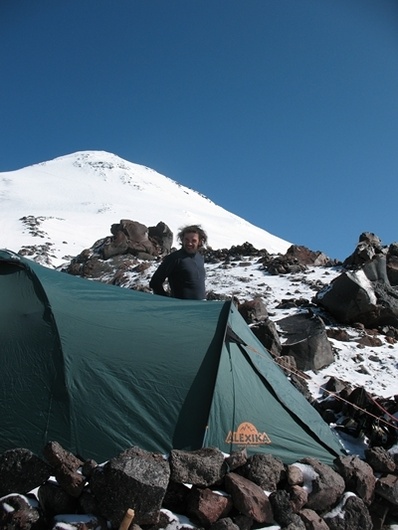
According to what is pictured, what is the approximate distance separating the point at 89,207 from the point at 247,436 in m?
59.1

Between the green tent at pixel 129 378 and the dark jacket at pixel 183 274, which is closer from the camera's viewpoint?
the green tent at pixel 129 378

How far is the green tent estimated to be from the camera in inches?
174

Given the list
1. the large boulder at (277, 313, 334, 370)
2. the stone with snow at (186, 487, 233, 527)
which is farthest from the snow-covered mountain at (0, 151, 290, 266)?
the stone with snow at (186, 487, 233, 527)

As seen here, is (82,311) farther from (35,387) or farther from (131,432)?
(131,432)

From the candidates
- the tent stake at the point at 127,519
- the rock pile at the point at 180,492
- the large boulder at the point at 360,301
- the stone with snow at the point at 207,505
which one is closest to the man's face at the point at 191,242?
the rock pile at the point at 180,492

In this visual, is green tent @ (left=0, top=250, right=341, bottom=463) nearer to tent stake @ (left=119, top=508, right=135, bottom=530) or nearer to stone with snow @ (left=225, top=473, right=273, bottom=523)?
stone with snow @ (left=225, top=473, right=273, bottom=523)

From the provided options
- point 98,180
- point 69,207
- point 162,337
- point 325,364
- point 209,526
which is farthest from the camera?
point 98,180

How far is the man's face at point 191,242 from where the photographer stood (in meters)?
6.27

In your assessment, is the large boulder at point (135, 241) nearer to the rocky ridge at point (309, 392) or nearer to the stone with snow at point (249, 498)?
the rocky ridge at point (309, 392)

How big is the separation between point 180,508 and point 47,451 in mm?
1140

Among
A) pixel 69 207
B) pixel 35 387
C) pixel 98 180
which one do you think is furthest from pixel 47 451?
pixel 98 180

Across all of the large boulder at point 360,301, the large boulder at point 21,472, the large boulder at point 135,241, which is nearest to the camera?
the large boulder at point 21,472

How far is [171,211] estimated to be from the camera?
2660 inches

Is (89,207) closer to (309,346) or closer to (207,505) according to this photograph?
(309,346)
